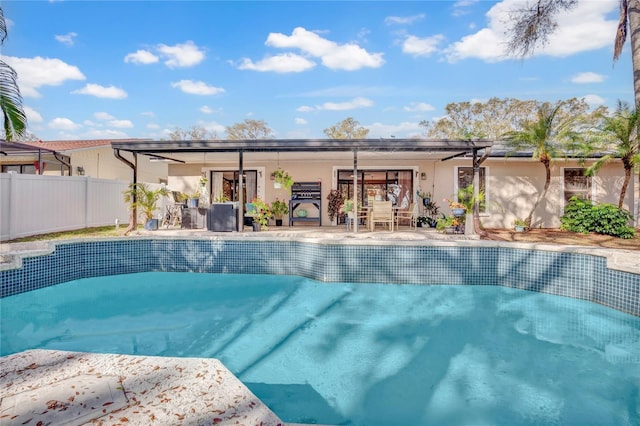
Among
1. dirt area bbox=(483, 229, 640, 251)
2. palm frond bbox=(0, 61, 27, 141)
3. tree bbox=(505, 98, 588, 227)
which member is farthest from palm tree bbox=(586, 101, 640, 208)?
palm frond bbox=(0, 61, 27, 141)

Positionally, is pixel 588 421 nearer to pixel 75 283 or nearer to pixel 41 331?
pixel 41 331

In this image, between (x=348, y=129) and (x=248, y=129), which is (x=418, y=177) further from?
(x=248, y=129)

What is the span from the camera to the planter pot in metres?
9.07

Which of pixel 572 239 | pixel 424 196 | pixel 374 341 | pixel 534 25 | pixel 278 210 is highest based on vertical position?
pixel 534 25

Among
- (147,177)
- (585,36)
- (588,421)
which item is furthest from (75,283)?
(585,36)

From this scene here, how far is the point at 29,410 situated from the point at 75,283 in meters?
5.14

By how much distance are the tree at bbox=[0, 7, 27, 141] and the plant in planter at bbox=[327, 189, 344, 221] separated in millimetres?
8194

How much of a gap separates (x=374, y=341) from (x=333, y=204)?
7973 millimetres

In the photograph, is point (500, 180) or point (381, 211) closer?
point (381, 211)

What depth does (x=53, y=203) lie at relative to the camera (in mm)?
9328

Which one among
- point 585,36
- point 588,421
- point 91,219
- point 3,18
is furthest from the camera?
point 585,36

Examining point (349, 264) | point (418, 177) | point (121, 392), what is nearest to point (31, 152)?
point (349, 264)

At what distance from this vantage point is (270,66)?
822 inches

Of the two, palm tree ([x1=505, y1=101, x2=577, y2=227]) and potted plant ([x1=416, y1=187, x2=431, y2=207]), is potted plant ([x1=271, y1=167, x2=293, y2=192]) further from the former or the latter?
palm tree ([x1=505, y1=101, x2=577, y2=227])
